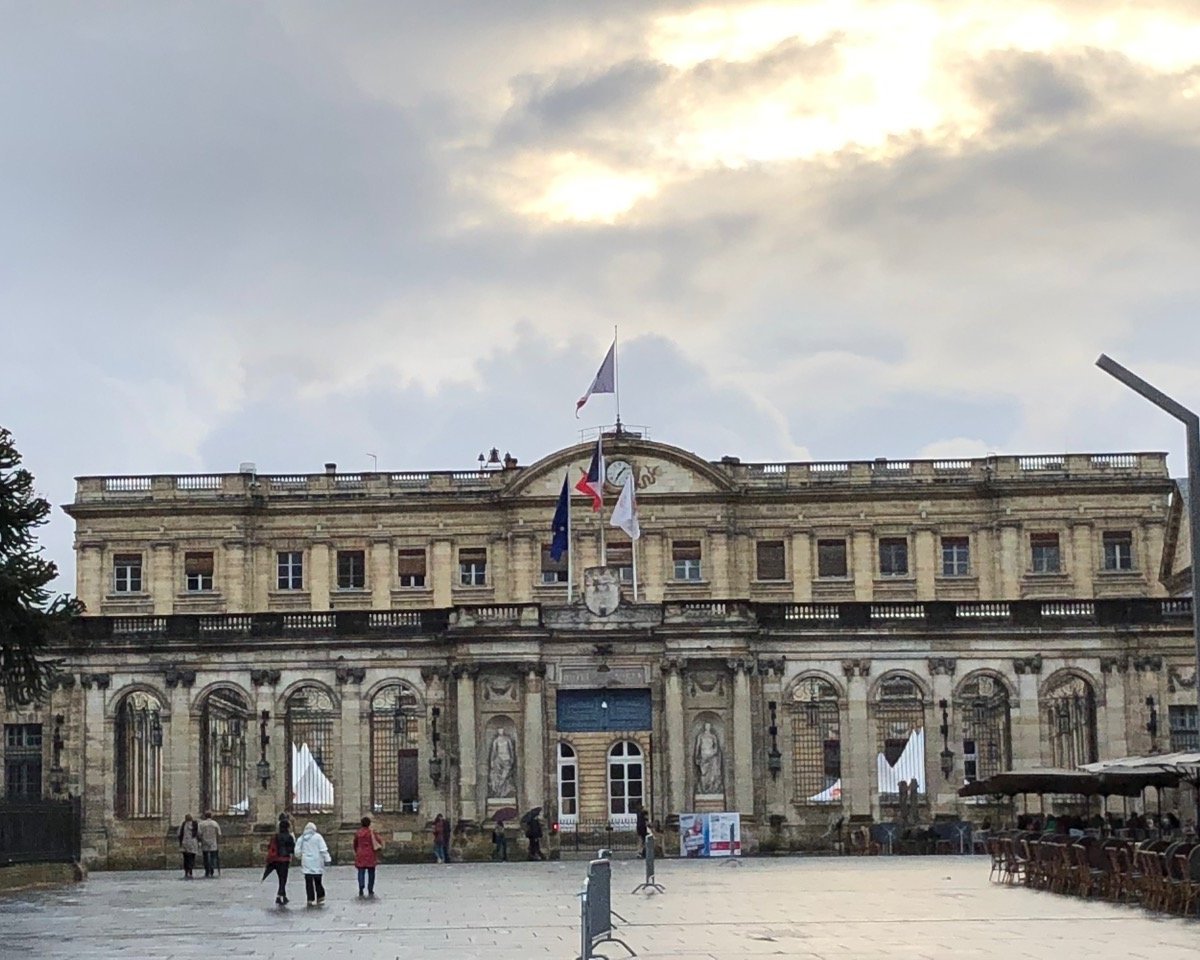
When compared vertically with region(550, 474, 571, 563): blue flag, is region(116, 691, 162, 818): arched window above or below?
below

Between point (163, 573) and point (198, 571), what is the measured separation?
1391 mm

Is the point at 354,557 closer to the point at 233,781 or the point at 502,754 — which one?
the point at 233,781

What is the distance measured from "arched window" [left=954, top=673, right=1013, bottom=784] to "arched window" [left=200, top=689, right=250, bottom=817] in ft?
72.1

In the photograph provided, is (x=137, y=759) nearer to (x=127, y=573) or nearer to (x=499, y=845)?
(x=499, y=845)

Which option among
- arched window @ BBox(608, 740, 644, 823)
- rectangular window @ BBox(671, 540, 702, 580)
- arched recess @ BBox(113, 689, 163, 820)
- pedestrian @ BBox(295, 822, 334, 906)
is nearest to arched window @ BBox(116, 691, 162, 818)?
arched recess @ BBox(113, 689, 163, 820)

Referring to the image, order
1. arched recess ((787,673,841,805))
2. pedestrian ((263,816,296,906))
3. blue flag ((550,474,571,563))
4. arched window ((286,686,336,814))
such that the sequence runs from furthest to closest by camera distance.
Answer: blue flag ((550,474,571,563)) → arched recess ((787,673,841,805)) → arched window ((286,686,336,814)) → pedestrian ((263,816,296,906))

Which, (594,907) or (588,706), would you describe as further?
(588,706)

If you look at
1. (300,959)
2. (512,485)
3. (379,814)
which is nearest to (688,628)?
(379,814)

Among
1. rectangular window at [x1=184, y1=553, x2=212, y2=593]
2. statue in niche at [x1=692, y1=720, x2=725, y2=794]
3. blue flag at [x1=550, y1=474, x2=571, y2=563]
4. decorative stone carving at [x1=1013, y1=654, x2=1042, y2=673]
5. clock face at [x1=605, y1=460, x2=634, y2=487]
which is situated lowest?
statue in niche at [x1=692, y1=720, x2=725, y2=794]

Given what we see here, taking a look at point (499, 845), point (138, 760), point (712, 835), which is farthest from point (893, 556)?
point (138, 760)

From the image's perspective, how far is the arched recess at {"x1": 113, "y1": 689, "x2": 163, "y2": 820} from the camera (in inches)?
2576

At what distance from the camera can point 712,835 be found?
58.8 meters

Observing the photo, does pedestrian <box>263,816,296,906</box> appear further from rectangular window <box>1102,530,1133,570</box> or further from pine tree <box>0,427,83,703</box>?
rectangular window <box>1102,530,1133,570</box>

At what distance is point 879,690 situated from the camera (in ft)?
214
